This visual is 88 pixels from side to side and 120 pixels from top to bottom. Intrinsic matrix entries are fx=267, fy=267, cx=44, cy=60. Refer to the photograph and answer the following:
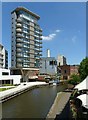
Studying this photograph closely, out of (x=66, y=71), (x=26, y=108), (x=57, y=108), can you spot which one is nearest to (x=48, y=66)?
(x=66, y=71)

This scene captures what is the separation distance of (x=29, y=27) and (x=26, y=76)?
2004 cm

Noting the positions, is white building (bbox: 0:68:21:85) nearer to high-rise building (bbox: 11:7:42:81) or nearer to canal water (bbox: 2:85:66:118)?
high-rise building (bbox: 11:7:42:81)

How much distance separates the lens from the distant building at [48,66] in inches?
4707

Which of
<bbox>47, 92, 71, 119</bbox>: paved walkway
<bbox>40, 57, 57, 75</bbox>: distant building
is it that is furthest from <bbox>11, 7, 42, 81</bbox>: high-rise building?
<bbox>47, 92, 71, 119</bbox>: paved walkway

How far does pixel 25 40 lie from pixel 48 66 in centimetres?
2556

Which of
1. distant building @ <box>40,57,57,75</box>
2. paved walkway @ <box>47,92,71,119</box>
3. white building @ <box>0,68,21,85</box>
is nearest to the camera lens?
paved walkway @ <box>47,92,71,119</box>

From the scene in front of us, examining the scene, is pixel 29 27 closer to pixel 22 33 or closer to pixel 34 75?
pixel 22 33

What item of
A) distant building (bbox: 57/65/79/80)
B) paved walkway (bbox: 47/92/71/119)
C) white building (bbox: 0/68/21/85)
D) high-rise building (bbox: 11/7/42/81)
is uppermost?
high-rise building (bbox: 11/7/42/81)

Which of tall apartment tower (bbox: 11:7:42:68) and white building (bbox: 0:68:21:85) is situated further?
tall apartment tower (bbox: 11:7:42:68)

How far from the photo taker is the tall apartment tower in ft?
324

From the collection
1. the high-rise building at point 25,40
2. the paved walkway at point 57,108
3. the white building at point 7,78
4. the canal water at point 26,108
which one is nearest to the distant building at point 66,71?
the high-rise building at point 25,40

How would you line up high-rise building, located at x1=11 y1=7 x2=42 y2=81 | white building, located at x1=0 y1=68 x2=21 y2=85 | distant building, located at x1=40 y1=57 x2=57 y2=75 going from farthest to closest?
distant building, located at x1=40 y1=57 x2=57 y2=75
high-rise building, located at x1=11 y1=7 x2=42 y2=81
white building, located at x1=0 y1=68 x2=21 y2=85

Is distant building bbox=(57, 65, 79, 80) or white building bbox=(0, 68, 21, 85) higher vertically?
distant building bbox=(57, 65, 79, 80)

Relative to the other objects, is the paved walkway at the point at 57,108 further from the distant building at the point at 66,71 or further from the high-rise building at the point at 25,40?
the distant building at the point at 66,71
